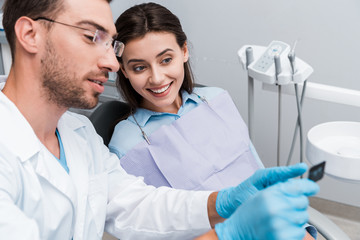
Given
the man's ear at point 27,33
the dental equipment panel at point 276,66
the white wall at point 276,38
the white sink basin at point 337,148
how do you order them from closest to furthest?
the man's ear at point 27,33 < the white sink basin at point 337,148 < the dental equipment panel at point 276,66 < the white wall at point 276,38

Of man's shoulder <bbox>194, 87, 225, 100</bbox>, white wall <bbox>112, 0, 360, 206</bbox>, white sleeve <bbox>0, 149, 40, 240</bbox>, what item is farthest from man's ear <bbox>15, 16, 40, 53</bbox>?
white wall <bbox>112, 0, 360, 206</bbox>

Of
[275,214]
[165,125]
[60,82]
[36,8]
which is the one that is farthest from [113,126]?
[275,214]

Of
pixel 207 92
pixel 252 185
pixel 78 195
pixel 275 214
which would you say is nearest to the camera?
pixel 275 214

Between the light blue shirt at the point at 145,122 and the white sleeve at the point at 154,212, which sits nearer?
the white sleeve at the point at 154,212

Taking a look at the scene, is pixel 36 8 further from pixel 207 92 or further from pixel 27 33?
pixel 207 92

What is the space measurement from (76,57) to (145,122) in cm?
52

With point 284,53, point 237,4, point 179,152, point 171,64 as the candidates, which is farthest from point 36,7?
point 237,4

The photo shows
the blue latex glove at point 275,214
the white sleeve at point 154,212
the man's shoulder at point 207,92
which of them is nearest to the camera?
A: the blue latex glove at point 275,214

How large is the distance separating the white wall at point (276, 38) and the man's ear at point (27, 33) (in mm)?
1280

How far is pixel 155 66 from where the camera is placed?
1.53 metres

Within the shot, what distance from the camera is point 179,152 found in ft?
5.20

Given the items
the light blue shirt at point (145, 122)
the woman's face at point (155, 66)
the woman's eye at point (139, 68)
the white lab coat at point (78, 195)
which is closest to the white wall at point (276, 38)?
the light blue shirt at point (145, 122)

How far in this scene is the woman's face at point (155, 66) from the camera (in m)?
1.51

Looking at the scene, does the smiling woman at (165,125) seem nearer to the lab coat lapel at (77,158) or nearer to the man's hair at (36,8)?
the lab coat lapel at (77,158)
